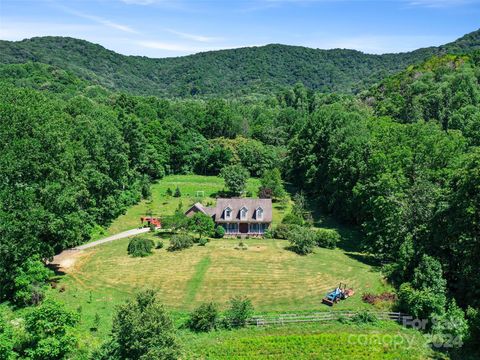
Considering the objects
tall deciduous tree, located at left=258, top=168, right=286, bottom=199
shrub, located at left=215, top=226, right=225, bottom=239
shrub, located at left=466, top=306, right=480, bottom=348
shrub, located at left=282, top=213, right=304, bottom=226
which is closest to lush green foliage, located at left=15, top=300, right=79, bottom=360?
shrub, located at left=466, top=306, right=480, bottom=348

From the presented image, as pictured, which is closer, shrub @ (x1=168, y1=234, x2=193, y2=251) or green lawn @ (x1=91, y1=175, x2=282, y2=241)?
shrub @ (x1=168, y1=234, x2=193, y2=251)

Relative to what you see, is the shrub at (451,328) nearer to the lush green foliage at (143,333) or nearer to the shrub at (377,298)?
the shrub at (377,298)

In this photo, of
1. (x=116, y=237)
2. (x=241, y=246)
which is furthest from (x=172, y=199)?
(x=241, y=246)

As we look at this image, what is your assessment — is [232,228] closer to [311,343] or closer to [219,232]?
[219,232]

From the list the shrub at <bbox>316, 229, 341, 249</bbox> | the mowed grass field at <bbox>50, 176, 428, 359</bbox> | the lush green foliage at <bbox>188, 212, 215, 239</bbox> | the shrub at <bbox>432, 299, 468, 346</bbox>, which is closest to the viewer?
the mowed grass field at <bbox>50, 176, 428, 359</bbox>

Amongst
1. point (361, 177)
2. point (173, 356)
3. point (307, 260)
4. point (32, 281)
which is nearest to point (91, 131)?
point (32, 281)

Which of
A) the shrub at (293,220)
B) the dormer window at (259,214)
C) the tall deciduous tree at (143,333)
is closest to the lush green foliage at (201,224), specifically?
the dormer window at (259,214)

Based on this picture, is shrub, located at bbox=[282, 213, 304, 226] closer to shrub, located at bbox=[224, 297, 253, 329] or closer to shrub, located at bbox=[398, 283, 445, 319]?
Answer: shrub, located at bbox=[398, 283, 445, 319]
